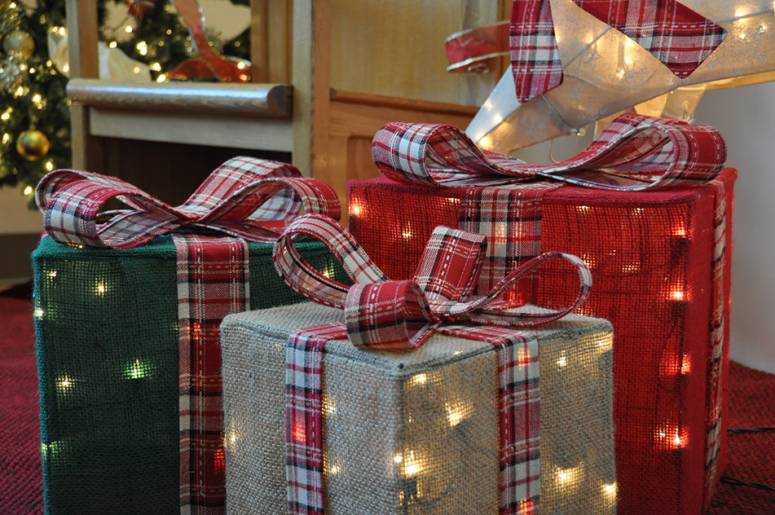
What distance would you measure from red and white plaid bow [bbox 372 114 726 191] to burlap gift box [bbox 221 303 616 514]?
0.58 ft

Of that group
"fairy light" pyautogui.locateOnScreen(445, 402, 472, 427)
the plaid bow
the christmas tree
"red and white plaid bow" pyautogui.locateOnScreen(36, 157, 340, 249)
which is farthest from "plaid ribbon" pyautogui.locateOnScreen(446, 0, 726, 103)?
the christmas tree

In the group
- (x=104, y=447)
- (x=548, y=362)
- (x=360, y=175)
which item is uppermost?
(x=360, y=175)

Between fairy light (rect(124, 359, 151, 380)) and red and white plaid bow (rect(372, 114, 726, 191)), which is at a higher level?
red and white plaid bow (rect(372, 114, 726, 191))

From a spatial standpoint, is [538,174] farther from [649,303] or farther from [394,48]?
[394,48]

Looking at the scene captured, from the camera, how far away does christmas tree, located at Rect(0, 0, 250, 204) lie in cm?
233

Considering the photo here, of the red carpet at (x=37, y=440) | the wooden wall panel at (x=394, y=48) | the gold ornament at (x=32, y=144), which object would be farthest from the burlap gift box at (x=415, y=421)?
the gold ornament at (x=32, y=144)

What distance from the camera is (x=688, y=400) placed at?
718 mm

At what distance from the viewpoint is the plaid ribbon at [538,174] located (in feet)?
2.41

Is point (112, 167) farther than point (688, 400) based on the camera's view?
Yes

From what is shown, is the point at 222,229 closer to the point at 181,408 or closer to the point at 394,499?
the point at 181,408

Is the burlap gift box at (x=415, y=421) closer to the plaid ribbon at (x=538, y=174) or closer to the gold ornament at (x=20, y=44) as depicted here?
the plaid ribbon at (x=538, y=174)

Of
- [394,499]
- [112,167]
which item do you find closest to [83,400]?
[394,499]

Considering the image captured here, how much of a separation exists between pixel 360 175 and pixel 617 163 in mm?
446

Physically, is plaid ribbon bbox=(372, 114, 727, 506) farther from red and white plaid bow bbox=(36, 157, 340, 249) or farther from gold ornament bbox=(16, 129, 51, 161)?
gold ornament bbox=(16, 129, 51, 161)
